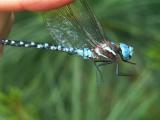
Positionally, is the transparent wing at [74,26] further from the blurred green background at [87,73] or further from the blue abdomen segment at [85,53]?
the blurred green background at [87,73]

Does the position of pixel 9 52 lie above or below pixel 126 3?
below

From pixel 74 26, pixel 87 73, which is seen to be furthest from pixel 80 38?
pixel 87 73

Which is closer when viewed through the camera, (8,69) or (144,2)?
(144,2)

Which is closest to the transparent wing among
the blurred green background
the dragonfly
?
the dragonfly

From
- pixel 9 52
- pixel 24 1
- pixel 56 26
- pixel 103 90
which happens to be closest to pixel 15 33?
pixel 9 52

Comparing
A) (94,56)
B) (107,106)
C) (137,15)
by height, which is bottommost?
(107,106)

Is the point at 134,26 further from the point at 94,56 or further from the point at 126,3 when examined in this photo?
the point at 94,56

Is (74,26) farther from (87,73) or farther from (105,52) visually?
(87,73)

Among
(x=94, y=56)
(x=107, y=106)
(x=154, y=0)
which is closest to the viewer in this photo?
(x=94, y=56)
